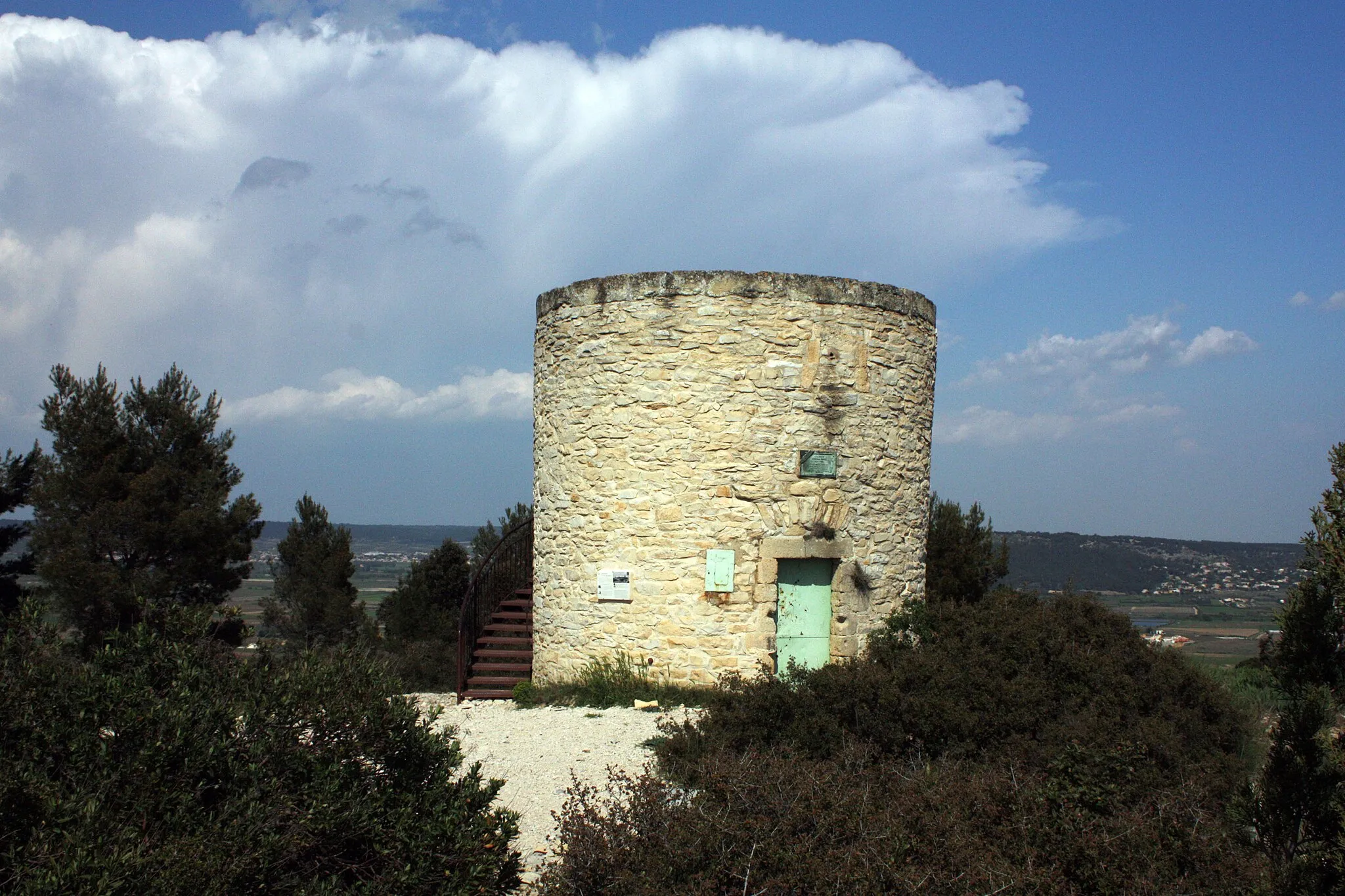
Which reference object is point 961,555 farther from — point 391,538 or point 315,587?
point 391,538

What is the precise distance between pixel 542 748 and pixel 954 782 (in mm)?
3752

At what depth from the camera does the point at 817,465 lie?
9.52 metres

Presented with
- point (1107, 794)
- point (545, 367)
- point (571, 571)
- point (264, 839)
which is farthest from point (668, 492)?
point (264, 839)

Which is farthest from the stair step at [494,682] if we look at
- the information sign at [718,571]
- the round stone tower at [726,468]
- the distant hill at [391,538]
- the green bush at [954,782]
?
the distant hill at [391,538]

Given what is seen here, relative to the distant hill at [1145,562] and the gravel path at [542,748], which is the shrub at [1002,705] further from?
the distant hill at [1145,562]

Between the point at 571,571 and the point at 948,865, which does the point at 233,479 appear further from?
the point at 948,865

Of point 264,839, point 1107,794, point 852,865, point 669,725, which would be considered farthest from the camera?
point 669,725

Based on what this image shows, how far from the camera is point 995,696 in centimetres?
723

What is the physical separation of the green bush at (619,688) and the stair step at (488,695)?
1103 millimetres

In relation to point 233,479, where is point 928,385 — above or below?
above

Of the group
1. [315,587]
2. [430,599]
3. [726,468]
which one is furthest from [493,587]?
[315,587]

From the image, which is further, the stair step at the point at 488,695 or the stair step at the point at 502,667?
the stair step at the point at 502,667

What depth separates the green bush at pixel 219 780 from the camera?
3.32 metres

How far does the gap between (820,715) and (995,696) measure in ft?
4.65
